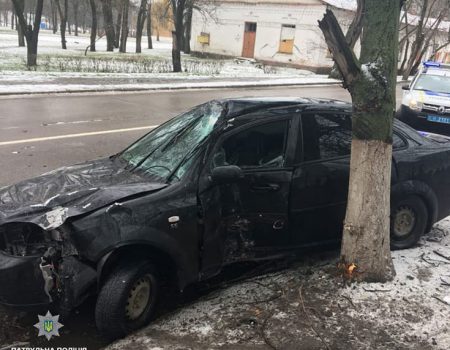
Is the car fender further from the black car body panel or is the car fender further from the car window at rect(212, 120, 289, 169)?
the car window at rect(212, 120, 289, 169)

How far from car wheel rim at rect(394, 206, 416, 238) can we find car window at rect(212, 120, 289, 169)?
154cm

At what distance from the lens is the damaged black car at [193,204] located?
119 inches

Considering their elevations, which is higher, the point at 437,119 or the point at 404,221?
the point at 437,119

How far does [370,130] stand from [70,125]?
8.25m

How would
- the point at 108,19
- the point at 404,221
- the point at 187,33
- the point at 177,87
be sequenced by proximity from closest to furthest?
the point at 404,221, the point at 177,87, the point at 108,19, the point at 187,33

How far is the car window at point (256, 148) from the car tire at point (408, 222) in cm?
151

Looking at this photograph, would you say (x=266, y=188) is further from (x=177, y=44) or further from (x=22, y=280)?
(x=177, y=44)

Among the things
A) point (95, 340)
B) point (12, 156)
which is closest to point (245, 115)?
point (95, 340)

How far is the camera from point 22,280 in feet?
9.78

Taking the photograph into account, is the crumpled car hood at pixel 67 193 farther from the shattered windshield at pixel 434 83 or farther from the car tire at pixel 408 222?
the shattered windshield at pixel 434 83

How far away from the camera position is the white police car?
1130cm

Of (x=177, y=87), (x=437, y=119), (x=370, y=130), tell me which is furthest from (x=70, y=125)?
(x=177, y=87)

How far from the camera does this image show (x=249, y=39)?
1565 inches

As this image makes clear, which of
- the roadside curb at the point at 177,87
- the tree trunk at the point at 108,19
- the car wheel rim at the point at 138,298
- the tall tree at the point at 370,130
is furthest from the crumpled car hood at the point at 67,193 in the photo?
the tree trunk at the point at 108,19
